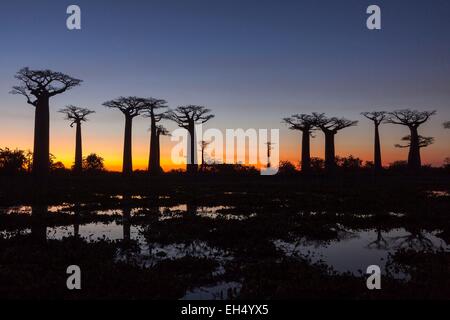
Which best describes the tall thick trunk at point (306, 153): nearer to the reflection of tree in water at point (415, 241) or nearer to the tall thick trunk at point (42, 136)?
the tall thick trunk at point (42, 136)

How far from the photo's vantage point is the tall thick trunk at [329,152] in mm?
54000

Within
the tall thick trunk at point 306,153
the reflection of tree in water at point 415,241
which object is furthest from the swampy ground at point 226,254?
the tall thick trunk at point 306,153

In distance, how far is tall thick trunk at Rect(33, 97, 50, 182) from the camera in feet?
111

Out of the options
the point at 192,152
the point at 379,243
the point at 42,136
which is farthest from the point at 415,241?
the point at 192,152

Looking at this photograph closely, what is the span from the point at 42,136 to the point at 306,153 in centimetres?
3568

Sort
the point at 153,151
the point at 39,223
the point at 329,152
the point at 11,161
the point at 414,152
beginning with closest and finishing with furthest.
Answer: the point at 39,223 → the point at 11,161 → the point at 329,152 → the point at 414,152 → the point at 153,151

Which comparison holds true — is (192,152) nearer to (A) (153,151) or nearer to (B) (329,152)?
(A) (153,151)

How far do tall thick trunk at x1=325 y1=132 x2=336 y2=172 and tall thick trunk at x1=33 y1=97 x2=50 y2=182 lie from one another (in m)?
34.9

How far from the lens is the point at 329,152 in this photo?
54.3 metres

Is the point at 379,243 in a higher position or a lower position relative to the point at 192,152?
lower

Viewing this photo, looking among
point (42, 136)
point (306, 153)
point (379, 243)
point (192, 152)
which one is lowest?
point (379, 243)

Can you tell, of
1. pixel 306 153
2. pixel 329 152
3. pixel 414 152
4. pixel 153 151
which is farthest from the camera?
pixel 153 151

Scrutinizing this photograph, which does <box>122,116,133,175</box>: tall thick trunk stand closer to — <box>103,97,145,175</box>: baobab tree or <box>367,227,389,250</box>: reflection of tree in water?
<box>103,97,145,175</box>: baobab tree
